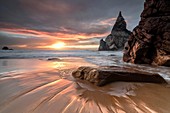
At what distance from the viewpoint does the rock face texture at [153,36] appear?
1206 cm

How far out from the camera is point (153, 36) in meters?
13.0

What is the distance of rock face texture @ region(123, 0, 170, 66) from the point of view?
39.6 ft

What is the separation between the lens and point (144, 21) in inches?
575

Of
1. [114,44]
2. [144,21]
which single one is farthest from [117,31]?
[144,21]

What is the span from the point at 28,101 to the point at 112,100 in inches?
80.9

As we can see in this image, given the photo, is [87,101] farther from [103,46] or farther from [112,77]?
[103,46]

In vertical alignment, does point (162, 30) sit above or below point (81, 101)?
above

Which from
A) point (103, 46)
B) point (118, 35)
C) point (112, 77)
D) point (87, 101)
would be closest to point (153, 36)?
point (112, 77)

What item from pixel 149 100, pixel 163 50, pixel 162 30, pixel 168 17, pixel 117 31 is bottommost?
pixel 149 100

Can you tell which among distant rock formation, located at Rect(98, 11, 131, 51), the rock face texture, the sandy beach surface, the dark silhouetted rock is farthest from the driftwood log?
the dark silhouetted rock

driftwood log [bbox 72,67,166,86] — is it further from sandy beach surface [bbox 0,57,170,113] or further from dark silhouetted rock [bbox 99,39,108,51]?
dark silhouetted rock [bbox 99,39,108,51]

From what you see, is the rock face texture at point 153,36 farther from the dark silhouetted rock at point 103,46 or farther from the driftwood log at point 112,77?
the dark silhouetted rock at point 103,46

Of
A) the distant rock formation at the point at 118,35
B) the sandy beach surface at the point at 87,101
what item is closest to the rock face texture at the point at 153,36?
the sandy beach surface at the point at 87,101

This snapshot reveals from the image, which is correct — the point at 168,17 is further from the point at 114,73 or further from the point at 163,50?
the point at 114,73
